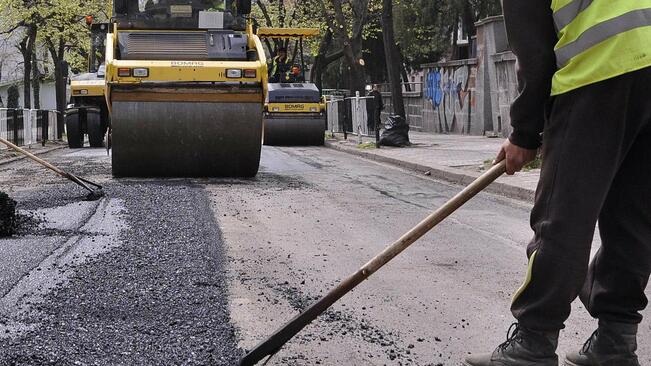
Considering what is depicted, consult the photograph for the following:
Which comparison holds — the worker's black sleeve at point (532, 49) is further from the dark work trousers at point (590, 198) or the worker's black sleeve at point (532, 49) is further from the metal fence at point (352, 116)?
the metal fence at point (352, 116)

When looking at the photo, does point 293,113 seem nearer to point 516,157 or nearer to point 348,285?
point 348,285

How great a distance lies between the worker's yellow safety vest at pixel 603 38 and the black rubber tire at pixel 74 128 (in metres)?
22.4

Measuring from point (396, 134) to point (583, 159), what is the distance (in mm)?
19572

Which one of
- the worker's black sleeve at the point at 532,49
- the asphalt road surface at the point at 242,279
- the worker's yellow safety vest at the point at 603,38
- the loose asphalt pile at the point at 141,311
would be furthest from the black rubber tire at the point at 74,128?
the worker's yellow safety vest at the point at 603,38

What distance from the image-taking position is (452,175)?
1426 centimetres

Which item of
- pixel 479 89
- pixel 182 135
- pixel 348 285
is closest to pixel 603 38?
pixel 348 285

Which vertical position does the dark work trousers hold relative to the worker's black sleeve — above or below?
below

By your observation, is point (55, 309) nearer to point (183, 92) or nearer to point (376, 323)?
point (376, 323)

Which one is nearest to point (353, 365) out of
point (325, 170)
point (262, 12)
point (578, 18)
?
point (578, 18)

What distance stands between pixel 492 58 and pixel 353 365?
22837mm

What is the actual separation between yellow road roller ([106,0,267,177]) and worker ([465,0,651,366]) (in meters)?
8.82

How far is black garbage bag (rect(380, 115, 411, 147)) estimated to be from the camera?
2252 centimetres

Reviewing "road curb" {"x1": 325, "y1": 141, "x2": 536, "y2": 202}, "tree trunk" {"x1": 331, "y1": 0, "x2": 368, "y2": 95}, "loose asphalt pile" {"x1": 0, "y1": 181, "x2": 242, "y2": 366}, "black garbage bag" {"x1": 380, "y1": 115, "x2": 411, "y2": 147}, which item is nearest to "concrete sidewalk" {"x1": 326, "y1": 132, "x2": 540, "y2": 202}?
"road curb" {"x1": 325, "y1": 141, "x2": 536, "y2": 202}

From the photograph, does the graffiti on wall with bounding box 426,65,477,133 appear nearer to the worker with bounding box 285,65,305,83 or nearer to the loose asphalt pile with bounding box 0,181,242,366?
the worker with bounding box 285,65,305,83
